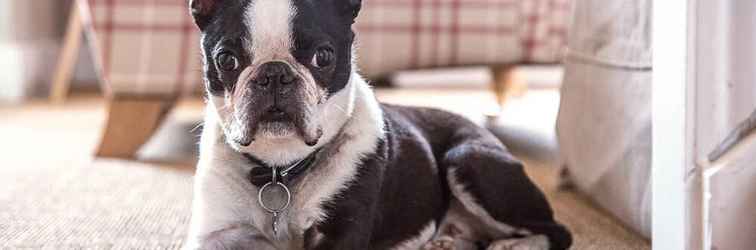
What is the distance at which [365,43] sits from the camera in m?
2.37

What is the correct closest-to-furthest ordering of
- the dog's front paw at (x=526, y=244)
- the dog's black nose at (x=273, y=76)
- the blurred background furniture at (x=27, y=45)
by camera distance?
the dog's black nose at (x=273, y=76), the dog's front paw at (x=526, y=244), the blurred background furniture at (x=27, y=45)

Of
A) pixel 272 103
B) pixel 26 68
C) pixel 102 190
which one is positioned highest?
pixel 272 103

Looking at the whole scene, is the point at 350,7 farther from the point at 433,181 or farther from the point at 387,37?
the point at 387,37

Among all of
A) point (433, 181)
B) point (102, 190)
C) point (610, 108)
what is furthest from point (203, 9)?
point (102, 190)

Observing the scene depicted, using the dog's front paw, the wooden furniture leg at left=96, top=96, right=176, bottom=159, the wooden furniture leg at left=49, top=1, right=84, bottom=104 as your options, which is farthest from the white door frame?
the wooden furniture leg at left=49, top=1, right=84, bottom=104

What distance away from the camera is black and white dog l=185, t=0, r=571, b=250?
1.16 m

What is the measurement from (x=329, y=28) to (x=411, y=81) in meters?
3.25

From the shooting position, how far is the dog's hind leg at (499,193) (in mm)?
1401

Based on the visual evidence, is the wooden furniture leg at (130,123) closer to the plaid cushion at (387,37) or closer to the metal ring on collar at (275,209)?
the plaid cushion at (387,37)

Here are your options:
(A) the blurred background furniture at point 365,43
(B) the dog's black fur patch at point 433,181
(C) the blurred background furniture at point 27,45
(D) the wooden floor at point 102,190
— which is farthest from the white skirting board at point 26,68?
(B) the dog's black fur patch at point 433,181


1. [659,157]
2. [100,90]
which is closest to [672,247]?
[659,157]

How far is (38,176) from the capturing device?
215cm

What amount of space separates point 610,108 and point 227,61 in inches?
29.1

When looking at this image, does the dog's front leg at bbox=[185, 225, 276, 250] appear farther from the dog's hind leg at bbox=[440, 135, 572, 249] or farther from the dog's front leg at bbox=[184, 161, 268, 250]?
the dog's hind leg at bbox=[440, 135, 572, 249]
